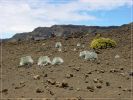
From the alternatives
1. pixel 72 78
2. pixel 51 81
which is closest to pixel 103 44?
pixel 72 78

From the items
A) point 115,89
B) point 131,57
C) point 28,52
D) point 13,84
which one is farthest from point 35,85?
point 28,52

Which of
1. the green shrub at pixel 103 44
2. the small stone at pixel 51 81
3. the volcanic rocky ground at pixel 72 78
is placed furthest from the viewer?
the green shrub at pixel 103 44

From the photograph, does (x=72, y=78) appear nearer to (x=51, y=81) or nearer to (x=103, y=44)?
(x=51, y=81)

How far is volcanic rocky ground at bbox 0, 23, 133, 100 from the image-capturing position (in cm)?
1195

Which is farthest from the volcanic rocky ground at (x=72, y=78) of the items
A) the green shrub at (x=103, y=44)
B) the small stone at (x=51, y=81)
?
the green shrub at (x=103, y=44)

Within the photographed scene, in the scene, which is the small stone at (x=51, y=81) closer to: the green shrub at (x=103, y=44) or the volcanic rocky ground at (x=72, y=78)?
the volcanic rocky ground at (x=72, y=78)

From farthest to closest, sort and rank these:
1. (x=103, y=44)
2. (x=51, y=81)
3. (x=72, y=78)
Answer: (x=103, y=44)
(x=72, y=78)
(x=51, y=81)

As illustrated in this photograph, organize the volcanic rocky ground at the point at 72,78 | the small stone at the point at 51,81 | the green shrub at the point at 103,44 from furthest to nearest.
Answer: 1. the green shrub at the point at 103,44
2. the small stone at the point at 51,81
3. the volcanic rocky ground at the point at 72,78

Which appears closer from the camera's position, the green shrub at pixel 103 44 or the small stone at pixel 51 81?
the small stone at pixel 51 81

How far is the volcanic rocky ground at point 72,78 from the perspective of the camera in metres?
11.9

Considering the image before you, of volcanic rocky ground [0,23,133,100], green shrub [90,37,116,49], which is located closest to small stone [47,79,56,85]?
volcanic rocky ground [0,23,133,100]

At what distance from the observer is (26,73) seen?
15.0 metres

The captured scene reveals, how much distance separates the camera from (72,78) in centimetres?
1389

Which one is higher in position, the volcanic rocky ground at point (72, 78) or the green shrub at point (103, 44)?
the green shrub at point (103, 44)
